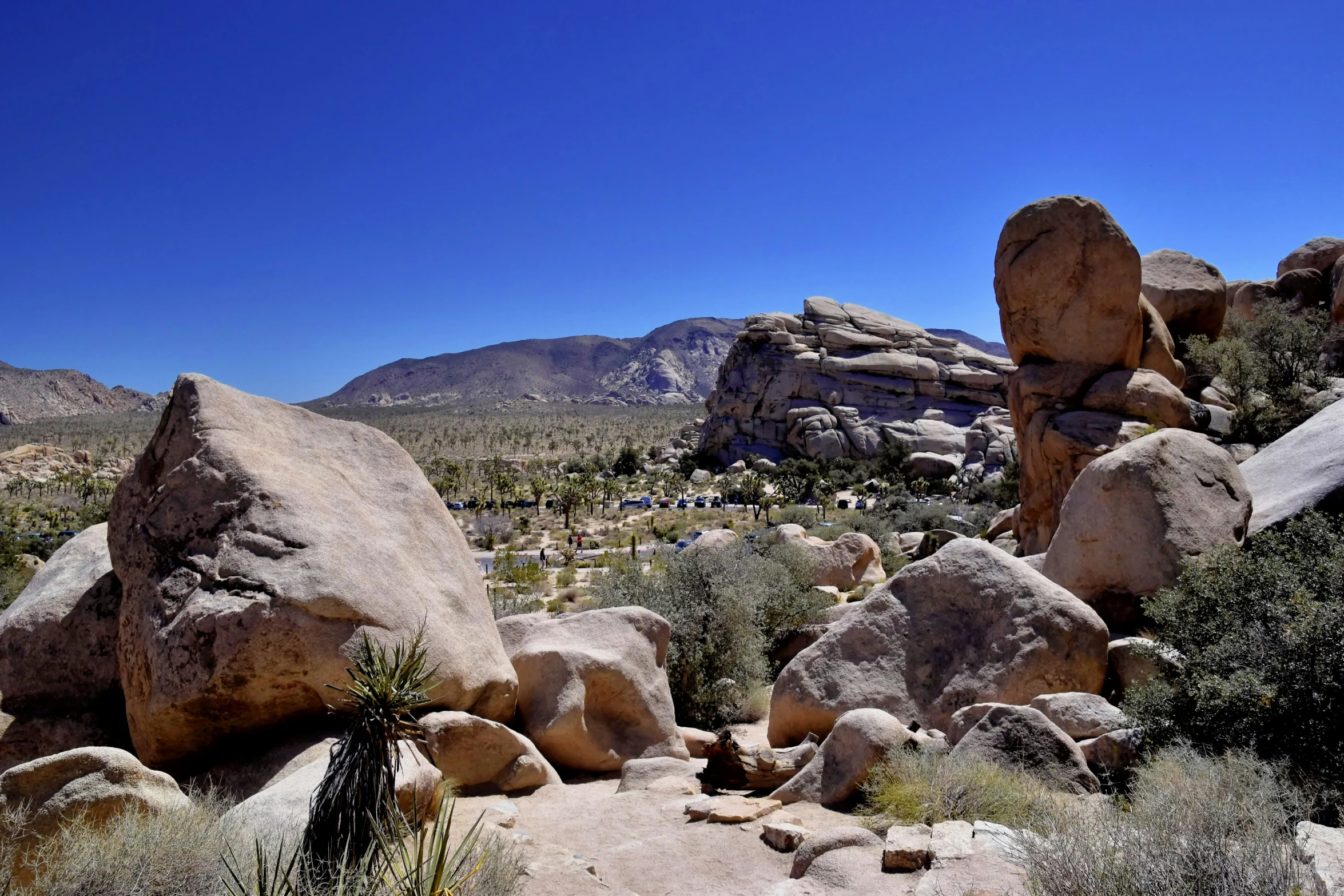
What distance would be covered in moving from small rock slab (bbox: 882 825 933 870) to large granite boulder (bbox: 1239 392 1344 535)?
272 inches

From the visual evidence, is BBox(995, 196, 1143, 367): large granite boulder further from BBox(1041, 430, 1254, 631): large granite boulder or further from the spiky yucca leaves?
the spiky yucca leaves

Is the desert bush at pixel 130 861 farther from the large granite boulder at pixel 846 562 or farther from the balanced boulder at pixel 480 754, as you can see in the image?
the large granite boulder at pixel 846 562

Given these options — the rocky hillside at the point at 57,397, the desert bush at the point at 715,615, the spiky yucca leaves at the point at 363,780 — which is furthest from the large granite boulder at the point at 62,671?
the rocky hillside at the point at 57,397

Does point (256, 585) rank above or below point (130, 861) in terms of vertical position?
above

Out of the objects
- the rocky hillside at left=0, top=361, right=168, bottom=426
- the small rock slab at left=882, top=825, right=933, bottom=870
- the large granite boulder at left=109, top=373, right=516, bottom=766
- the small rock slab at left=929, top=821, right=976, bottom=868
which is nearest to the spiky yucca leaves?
the large granite boulder at left=109, top=373, right=516, bottom=766

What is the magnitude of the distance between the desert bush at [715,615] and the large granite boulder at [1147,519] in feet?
14.6

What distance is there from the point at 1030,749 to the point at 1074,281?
13427mm

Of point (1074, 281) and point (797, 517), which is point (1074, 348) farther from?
point (797, 517)

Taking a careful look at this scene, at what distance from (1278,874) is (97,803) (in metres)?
6.07

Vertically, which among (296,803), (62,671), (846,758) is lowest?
(846,758)

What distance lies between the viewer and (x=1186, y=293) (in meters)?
23.2

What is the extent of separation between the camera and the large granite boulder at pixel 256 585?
21.6 feet

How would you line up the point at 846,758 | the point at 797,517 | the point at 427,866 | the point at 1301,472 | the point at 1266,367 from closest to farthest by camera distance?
the point at 427,866 < the point at 846,758 < the point at 1301,472 < the point at 1266,367 < the point at 797,517

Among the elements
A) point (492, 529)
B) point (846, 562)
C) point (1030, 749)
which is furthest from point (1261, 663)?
point (492, 529)
